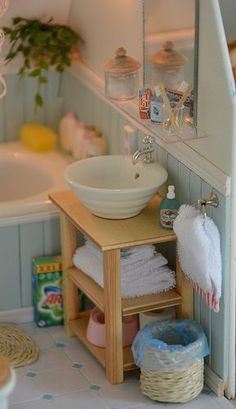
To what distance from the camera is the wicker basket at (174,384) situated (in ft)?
11.9

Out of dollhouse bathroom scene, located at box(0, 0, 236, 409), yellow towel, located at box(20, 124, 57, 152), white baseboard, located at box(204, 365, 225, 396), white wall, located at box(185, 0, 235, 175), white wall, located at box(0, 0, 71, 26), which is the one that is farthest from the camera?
yellow towel, located at box(20, 124, 57, 152)

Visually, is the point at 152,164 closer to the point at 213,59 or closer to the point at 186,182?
the point at 186,182

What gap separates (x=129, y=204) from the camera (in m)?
3.75

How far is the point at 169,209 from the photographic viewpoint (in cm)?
375

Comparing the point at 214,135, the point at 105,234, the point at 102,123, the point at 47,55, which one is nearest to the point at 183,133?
the point at 214,135

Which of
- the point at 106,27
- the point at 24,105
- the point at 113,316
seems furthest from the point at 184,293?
the point at 24,105

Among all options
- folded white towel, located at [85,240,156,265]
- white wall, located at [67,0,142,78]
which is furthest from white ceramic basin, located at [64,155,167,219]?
white wall, located at [67,0,142,78]

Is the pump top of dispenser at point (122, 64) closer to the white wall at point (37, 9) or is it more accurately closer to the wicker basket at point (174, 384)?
the white wall at point (37, 9)

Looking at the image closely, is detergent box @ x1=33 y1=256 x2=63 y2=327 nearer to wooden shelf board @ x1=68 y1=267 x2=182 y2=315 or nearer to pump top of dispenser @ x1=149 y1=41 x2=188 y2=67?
wooden shelf board @ x1=68 y1=267 x2=182 y2=315

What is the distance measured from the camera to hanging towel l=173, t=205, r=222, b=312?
3.48 metres

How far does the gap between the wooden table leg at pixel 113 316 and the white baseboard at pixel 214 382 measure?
1.05 ft

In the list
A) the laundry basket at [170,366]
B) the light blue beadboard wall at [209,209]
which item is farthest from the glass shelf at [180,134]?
the laundry basket at [170,366]

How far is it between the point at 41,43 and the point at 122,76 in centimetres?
73

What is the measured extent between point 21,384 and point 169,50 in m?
1.38
